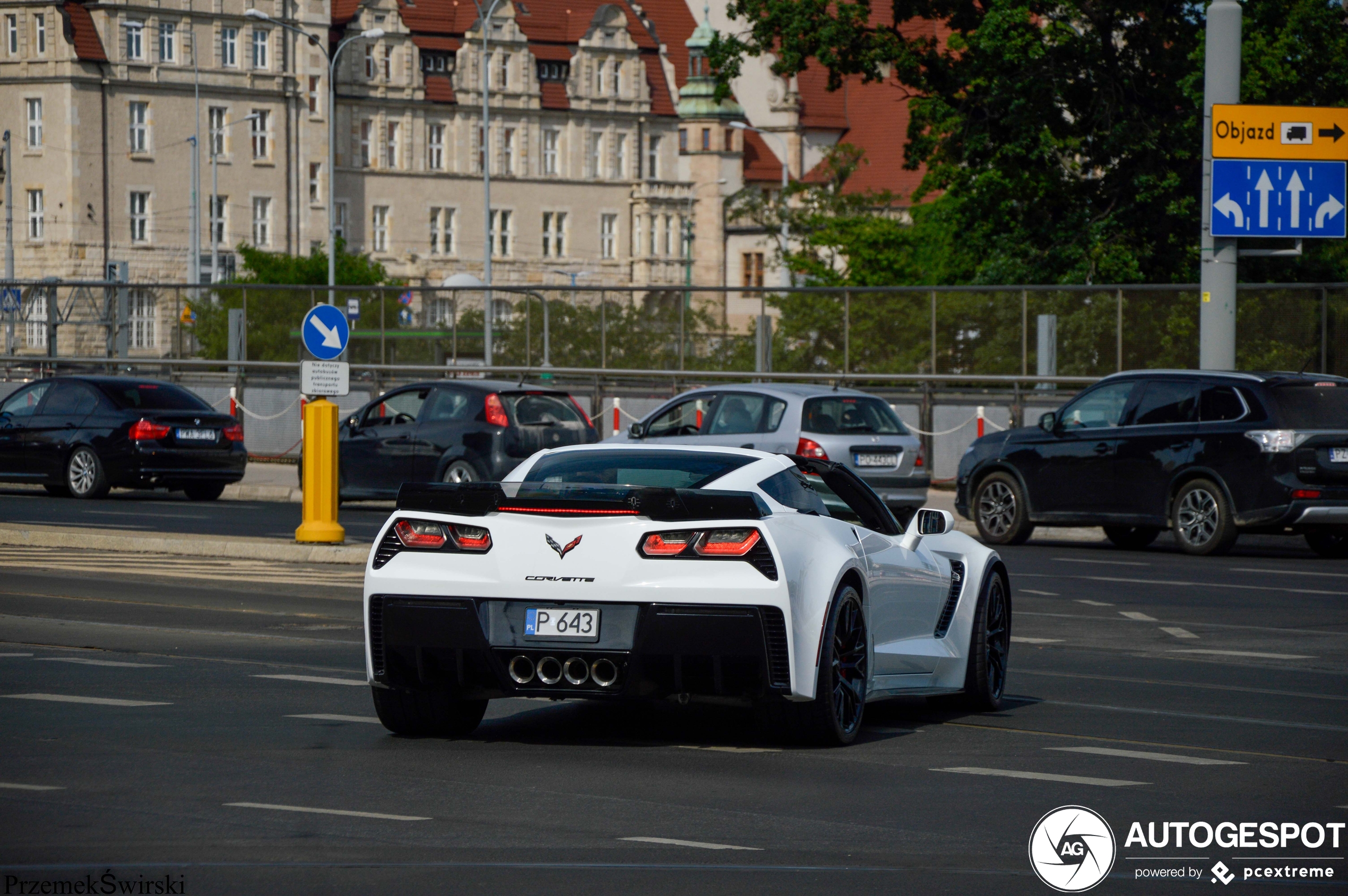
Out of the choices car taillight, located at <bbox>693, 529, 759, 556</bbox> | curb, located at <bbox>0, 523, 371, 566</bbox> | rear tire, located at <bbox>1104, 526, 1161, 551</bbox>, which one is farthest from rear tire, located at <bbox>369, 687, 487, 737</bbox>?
rear tire, located at <bbox>1104, 526, 1161, 551</bbox>

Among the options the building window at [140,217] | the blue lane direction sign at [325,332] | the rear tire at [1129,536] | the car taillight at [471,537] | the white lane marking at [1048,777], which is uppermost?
the building window at [140,217]

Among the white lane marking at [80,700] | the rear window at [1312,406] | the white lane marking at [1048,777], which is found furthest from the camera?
the rear window at [1312,406]

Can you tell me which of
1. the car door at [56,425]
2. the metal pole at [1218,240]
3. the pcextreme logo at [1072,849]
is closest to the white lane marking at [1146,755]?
the pcextreme logo at [1072,849]

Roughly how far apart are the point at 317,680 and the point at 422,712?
2167mm

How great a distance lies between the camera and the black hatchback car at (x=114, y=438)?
27031 mm

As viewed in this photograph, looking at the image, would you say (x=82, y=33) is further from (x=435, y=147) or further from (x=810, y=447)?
(x=810, y=447)

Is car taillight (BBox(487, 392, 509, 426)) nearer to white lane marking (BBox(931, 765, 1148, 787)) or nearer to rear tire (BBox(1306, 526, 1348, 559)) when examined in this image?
rear tire (BBox(1306, 526, 1348, 559))

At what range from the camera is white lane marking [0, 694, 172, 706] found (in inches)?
387

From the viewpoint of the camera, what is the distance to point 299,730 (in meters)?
9.05

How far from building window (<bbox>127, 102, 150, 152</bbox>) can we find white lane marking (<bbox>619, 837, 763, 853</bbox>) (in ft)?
340

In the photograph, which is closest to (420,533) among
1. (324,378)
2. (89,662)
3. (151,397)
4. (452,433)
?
(89,662)

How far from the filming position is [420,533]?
8.66m

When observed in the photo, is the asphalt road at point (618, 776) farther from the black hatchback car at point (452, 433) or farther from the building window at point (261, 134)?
the building window at point (261, 134)

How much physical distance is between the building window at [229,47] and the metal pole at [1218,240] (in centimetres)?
8961
